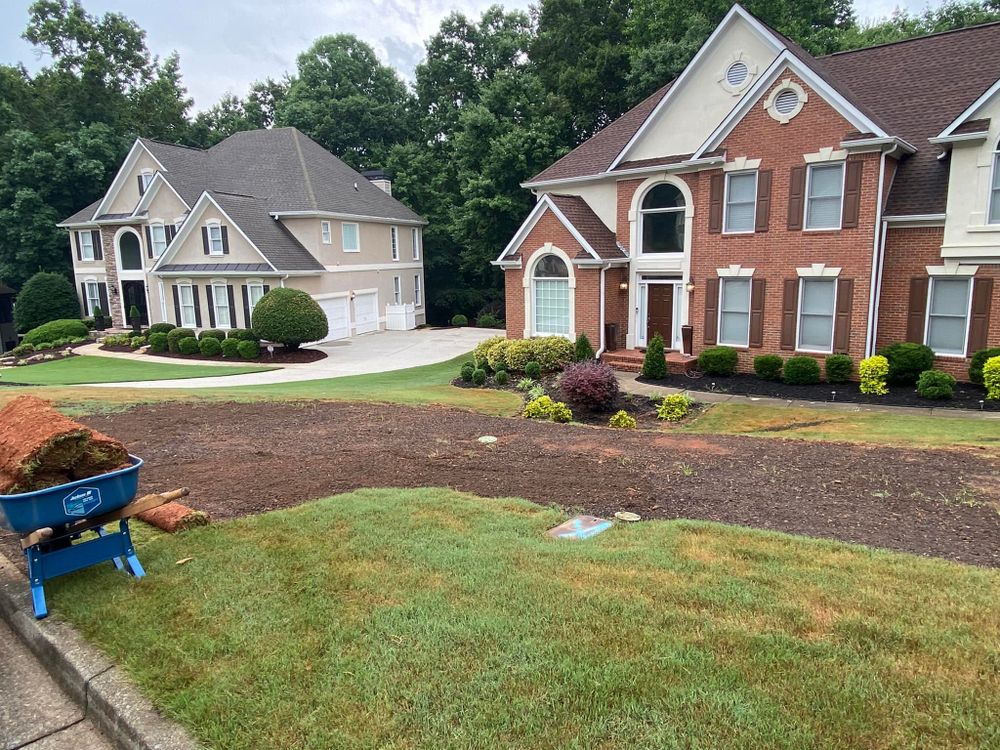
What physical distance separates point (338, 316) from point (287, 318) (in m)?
5.66

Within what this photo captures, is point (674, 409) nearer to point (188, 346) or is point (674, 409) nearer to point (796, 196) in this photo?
point (796, 196)

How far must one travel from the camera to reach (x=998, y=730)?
310cm

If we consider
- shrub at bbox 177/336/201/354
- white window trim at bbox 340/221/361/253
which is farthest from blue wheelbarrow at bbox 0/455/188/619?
white window trim at bbox 340/221/361/253

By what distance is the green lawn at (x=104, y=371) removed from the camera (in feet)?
70.2

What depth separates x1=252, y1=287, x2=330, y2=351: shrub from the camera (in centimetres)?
2617

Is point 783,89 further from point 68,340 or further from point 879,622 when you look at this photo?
point 68,340

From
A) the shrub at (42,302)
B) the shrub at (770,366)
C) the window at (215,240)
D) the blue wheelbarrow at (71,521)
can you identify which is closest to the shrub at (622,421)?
the shrub at (770,366)

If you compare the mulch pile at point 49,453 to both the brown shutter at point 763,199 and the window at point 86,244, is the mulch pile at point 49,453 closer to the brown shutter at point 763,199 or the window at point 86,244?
the brown shutter at point 763,199

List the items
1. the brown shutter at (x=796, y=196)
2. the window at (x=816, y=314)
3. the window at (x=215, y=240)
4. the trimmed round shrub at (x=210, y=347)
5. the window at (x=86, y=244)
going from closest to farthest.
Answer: the brown shutter at (x=796, y=196) < the window at (x=816, y=314) < the trimmed round shrub at (x=210, y=347) < the window at (x=215, y=240) < the window at (x=86, y=244)

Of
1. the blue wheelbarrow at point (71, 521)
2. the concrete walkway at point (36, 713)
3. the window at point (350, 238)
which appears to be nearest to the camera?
the concrete walkway at point (36, 713)

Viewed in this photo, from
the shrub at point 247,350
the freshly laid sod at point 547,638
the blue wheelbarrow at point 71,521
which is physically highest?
the blue wheelbarrow at point 71,521

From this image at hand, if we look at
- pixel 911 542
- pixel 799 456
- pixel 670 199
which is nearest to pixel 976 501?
pixel 911 542

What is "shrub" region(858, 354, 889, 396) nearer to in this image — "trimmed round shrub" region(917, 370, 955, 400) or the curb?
"trimmed round shrub" region(917, 370, 955, 400)

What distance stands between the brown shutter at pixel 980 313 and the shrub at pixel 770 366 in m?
4.15
